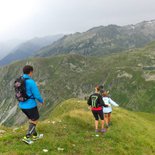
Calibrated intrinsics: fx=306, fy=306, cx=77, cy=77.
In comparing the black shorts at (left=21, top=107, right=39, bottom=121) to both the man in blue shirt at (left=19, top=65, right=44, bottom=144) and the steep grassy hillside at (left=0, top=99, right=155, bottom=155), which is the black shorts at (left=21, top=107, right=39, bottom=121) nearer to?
the man in blue shirt at (left=19, top=65, right=44, bottom=144)

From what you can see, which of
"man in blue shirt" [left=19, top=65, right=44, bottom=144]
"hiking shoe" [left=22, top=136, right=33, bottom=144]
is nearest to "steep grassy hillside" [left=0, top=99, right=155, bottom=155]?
"hiking shoe" [left=22, top=136, right=33, bottom=144]

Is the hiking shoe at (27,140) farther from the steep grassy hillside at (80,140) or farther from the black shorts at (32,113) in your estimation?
the black shorts at (32,113)

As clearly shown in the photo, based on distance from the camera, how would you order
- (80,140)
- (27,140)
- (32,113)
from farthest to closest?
(80,140), (27,140), (32,113)

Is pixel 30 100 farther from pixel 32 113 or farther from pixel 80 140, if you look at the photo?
pixel 80 140

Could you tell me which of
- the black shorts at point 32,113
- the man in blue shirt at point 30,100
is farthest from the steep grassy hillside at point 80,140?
the black shorts at point 32,113

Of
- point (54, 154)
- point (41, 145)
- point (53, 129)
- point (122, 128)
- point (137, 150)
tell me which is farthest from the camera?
point (122, 128)

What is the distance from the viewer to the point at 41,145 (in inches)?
711

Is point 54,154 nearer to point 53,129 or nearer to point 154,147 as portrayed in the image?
point 53,129

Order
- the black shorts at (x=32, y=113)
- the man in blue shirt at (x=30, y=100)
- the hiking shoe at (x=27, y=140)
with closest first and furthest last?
the man in blue shirt at (x=30, y=100)
the black shorts at (x=32, y=113)
the hiking shoe at (x=27, y=140)

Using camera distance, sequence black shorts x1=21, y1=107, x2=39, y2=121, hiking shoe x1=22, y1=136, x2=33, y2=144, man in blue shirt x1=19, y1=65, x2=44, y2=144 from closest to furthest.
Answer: man in blue shirt x1=19, y1=65, x2=44, y2=144 < black shorts x1=21, y1=107, x2=39, y2=121 < hiking shoe x1=22, y1=136, x2=33, y2=144

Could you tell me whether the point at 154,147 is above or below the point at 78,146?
below

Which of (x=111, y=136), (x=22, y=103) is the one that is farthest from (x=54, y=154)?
(x=111, y=136)

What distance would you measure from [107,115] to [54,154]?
408 inches

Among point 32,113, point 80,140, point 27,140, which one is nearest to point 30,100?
point 32,113
